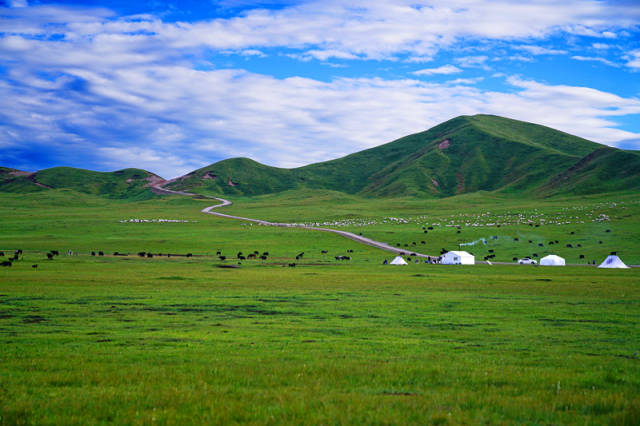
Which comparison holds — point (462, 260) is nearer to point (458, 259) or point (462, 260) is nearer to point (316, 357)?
point (458, 259)

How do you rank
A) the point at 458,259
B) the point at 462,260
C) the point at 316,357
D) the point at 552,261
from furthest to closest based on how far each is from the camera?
1. the point at 458,259
2. the point at 462,260
3. the point at 552,261
4. the point at 316,357

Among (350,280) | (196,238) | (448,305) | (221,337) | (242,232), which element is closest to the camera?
(221,337)

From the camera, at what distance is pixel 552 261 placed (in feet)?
302

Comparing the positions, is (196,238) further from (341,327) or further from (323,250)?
(341,327)

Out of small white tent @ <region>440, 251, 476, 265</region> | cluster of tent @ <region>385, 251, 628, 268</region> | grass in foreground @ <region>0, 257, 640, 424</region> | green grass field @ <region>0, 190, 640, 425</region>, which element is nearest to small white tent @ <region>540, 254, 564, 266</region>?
cluster of tent @ <region>385, 251, 628, 268</region>

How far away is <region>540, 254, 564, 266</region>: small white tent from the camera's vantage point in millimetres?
91500

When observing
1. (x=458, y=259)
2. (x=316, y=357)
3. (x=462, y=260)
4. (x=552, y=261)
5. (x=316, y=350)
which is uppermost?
(x=316, y=357)

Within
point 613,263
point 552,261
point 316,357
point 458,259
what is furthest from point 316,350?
point 552,261

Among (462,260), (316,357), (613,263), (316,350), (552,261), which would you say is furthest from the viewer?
(462,260)

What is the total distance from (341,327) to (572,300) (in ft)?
80.8

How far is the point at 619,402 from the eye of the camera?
36.5 ft

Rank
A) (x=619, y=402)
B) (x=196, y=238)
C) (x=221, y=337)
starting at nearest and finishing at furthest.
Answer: (x=619, y=402) → (x=221, y=337) → (x=196, y=238)

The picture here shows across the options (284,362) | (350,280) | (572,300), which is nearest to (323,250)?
(350,280)

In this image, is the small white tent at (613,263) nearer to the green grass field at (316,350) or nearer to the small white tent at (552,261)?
the small white tent at (552,261)
